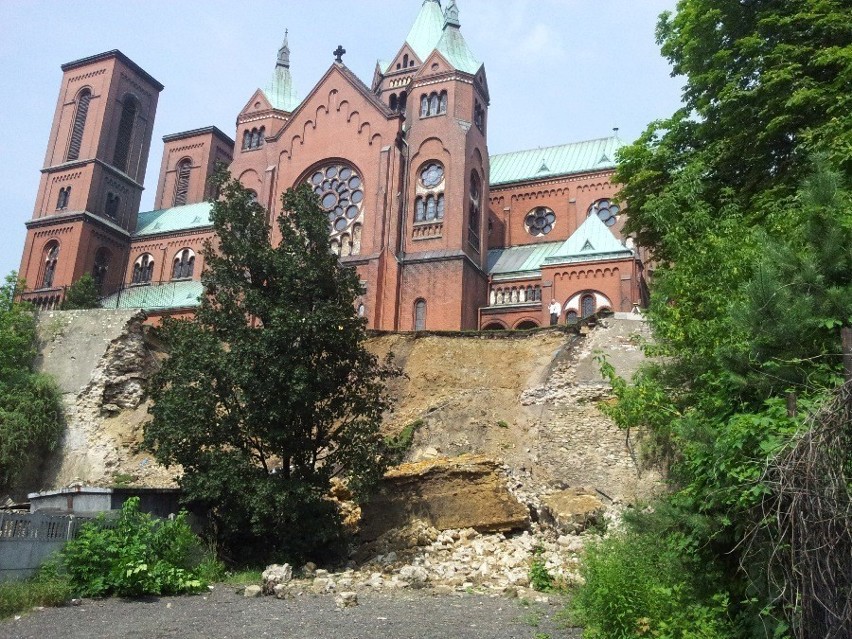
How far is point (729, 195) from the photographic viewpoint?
14383 mm

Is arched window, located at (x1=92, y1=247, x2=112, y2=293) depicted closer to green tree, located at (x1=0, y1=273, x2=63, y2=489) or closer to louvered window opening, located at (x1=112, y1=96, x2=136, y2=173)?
louvered window opening, located at (x1=112, y1=96, x2=136, y2=173)

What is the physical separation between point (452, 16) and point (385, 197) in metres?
16.3

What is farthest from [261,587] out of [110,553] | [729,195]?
[729,195]

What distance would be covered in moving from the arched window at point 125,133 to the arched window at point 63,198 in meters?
4.04

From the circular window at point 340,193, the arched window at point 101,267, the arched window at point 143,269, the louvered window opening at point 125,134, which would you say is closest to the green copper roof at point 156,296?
the arched window at point 143,269

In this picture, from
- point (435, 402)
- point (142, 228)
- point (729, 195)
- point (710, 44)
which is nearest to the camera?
point (729, 195)

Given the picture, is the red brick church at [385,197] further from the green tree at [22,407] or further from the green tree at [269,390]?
the green tree at [269,390]

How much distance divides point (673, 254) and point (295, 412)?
8.08 meters

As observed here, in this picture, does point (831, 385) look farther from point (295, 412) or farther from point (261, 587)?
point (295, 412)

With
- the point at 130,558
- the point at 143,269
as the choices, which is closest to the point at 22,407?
the point at 130,558

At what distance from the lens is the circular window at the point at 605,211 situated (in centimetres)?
4488

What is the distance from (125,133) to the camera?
56781 mm

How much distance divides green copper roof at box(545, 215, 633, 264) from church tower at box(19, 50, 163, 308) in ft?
111

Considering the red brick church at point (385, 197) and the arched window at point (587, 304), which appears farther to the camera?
the red brick church at point (385, 197)
